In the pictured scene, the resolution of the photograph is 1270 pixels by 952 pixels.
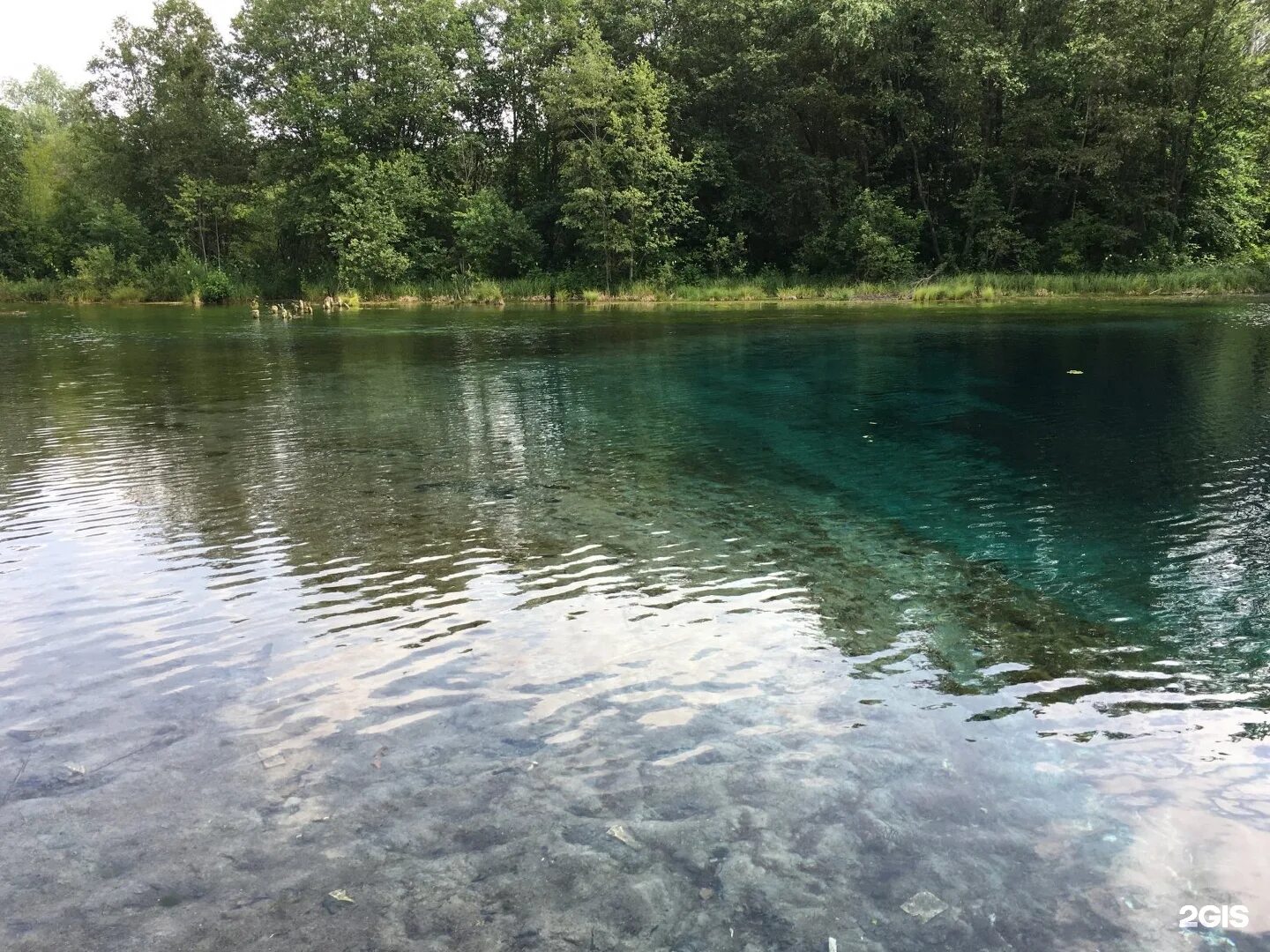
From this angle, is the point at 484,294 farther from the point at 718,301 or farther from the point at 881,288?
the point at 881,288

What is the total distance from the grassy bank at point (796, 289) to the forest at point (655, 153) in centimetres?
16

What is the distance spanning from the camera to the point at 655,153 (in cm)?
4388

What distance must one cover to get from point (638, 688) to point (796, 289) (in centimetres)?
3996

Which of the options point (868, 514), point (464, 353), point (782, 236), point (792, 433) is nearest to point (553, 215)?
point (782, 236)

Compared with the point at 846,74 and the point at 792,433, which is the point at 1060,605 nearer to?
the point at 792,433

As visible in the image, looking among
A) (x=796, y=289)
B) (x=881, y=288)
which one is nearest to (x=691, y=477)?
(x=881, y=288)

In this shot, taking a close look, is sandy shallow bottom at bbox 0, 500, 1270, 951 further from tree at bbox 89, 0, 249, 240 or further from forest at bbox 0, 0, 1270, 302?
tree at bbox 89, 0, 249, 240

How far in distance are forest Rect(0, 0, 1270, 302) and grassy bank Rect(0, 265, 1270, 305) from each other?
0.52 ft

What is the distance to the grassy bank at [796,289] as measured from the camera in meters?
36.2

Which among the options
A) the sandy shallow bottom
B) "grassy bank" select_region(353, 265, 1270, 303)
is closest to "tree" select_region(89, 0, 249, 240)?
"grassy bank" select_region(353, 265, 1270, 303)

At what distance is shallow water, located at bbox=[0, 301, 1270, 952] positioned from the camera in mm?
3078

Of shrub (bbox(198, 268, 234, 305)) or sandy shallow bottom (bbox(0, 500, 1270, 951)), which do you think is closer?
sandy shallow bottom (bbox(0, 500, 1270, 951))

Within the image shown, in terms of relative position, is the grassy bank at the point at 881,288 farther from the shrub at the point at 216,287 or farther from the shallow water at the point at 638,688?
the shallow water at the point at 638,688

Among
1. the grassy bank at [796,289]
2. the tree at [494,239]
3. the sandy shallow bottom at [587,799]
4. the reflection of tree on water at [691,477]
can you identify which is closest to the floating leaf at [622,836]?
the sandy shallow bottom at [587,799]
